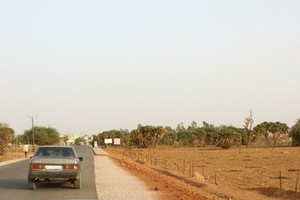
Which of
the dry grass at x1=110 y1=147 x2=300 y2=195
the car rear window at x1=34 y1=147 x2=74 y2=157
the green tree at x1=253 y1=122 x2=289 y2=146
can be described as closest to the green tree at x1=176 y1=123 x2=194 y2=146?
the green tree at x1=253 y1=122 x2=289 y2=146

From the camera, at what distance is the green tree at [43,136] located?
15699 cm

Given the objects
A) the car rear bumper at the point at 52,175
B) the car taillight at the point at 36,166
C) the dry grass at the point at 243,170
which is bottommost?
the dry grass at the point at 243,170

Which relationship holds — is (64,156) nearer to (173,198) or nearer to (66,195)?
(66,195)

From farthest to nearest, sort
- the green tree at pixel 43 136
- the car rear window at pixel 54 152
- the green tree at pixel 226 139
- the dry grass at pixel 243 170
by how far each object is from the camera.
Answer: the green tree at pixel 43 136 < the green tree at pixel 226 139 < the dry grass at pixel 243 170 < the car rear window at pixel 54 152

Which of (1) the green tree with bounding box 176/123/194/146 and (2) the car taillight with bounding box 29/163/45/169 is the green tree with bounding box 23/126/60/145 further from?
(2) the car taillight with bounding box 29/163/45/169

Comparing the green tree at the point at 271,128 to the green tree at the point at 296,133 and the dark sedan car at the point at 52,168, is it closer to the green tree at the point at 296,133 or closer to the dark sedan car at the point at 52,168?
the green tree at the point at 296,133

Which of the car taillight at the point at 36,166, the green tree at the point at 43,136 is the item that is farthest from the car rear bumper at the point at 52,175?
the green tree at the point at 43,136

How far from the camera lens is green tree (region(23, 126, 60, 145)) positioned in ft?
515

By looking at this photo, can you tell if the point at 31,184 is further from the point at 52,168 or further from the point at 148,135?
the point at 148,135

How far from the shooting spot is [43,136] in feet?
519

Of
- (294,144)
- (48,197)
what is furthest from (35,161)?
(294,144)

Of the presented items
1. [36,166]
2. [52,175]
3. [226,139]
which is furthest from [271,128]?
[36,166]

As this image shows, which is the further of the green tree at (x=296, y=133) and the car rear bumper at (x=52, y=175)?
the green tree at (x=296, y=133)

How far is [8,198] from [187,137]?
12440 cm
